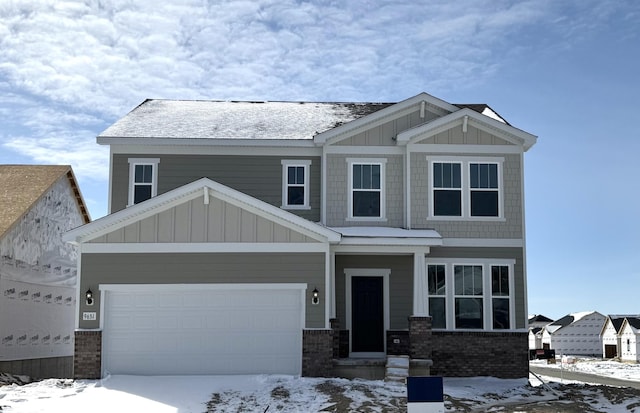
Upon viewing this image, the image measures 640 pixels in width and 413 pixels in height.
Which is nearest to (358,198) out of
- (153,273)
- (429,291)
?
(429,291)

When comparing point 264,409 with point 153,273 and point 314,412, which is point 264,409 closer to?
point 314,412

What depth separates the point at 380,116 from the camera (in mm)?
21625

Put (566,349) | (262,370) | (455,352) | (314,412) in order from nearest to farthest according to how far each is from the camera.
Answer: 1. (314,412)
2. (262,370)
3. (455,352)
4. (566,349)

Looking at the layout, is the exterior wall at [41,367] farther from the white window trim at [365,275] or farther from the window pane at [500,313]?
the window pane at [500,313]

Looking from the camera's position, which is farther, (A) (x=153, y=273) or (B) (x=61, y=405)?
(A) (x=153, y=273)

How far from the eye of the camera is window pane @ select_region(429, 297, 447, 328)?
68.5ft

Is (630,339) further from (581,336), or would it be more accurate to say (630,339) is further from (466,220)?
(466,220)

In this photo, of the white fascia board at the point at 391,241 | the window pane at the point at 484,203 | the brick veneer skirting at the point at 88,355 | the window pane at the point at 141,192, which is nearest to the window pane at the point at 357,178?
the white fascia board at the point at 391,241

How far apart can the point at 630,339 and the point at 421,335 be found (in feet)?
133

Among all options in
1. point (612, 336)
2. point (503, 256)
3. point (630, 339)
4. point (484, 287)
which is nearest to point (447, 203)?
point (503, 256)

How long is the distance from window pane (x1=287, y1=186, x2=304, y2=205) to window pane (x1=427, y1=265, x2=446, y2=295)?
4019mm

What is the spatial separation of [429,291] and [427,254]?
99cm

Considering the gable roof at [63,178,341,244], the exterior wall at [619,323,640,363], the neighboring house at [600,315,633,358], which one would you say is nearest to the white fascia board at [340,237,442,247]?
the gable roof at [63,178,341,244]

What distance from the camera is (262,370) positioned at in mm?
18281
